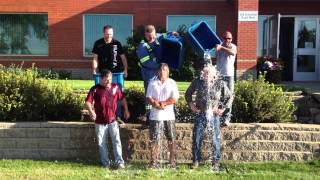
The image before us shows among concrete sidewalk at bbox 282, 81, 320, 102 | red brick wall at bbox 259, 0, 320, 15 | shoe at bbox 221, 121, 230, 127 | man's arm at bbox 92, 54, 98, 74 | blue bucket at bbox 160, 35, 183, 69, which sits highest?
red brick wall at bbox 259, 0, 320, 15

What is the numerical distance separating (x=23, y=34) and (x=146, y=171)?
530 inches

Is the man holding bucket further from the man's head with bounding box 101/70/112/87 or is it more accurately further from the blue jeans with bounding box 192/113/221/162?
the blue jeans with bounding box 192/113/221/162

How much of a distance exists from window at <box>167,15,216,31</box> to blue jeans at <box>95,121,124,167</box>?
1166cm

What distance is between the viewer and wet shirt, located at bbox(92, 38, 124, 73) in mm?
8320

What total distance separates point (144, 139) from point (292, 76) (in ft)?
37.4

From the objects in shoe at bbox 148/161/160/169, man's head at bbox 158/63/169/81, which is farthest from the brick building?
shoe at bbox 148/161/160/169

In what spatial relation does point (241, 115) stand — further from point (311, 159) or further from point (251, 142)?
point (311, 159)

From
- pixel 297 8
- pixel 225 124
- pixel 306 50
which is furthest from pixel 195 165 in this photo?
pixel 297 8

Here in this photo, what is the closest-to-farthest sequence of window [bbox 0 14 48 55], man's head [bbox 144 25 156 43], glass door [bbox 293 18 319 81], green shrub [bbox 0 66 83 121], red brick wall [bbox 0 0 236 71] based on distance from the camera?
man's head [bbox 144 25 156 43], green shrub [bbox 0 66 83 121], glass door [bbox 293 18 319 81], red brick wall [bbox 0 0 236 71], window [bbox 0 14 48 55]

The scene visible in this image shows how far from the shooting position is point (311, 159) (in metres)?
8.10

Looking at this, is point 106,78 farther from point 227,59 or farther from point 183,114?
point 227,59

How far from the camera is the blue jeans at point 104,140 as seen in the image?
25.1ft

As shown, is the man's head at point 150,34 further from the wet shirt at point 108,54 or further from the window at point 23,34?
the window at point 23,34

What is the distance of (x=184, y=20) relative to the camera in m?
19.0
